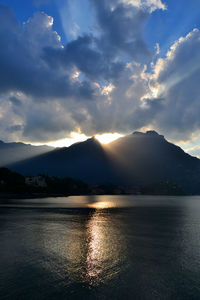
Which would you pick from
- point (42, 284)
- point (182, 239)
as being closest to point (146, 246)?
point (182, 239)

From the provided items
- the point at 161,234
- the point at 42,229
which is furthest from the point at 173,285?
the point at 42,229

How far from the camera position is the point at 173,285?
17.7 m

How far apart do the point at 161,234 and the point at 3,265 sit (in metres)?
28.5

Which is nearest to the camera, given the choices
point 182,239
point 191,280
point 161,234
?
point 191,280

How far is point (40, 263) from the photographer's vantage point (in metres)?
22.2

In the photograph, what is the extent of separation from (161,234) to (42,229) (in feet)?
78.0

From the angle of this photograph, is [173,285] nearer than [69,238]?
Yes

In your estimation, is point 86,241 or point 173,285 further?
point 86,241

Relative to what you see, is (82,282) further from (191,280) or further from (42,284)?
(191,280)

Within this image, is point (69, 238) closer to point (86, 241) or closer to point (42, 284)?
point (86, 241)

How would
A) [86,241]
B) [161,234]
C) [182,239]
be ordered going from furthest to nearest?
[161,234] → [182,239] → [86,241]

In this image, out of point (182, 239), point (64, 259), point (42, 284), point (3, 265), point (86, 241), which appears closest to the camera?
point (42, 284)

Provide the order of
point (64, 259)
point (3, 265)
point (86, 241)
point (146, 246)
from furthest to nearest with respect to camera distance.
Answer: point (86, 241) < point (146, 246) < point (64, 259) < point (3, 265)

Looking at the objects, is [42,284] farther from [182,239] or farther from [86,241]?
[182,239]
